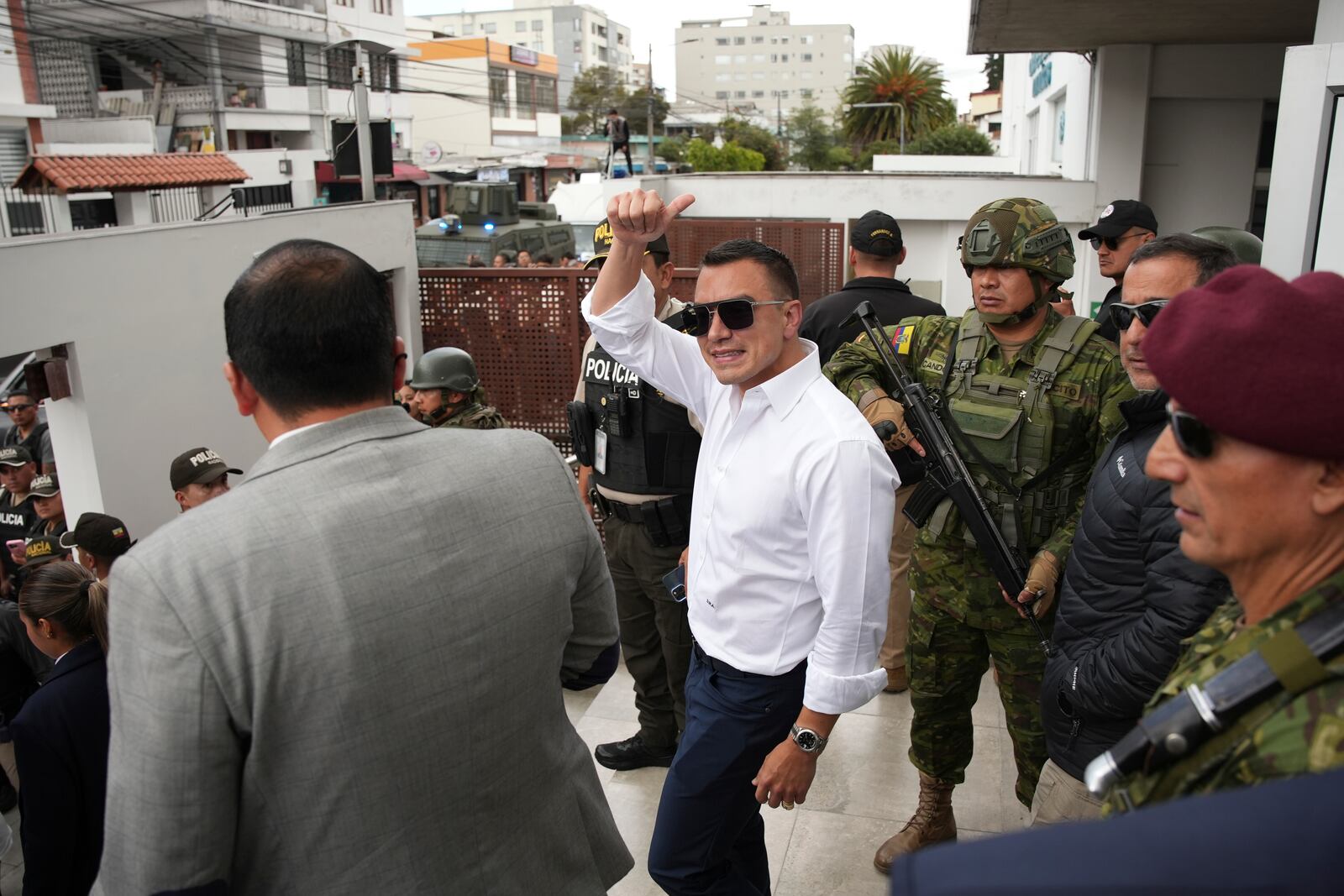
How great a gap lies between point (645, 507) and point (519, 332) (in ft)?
15.1

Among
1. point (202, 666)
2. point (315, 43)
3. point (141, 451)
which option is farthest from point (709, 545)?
point (315, 43)

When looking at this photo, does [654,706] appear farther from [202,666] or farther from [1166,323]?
[1166,323]

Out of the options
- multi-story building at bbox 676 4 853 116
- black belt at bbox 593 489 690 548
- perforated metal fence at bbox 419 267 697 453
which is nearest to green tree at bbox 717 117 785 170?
perforated metal fence at bbox 419 267 697 453

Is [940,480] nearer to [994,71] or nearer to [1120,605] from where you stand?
[1120,605]

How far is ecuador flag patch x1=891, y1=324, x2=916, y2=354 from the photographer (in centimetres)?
336

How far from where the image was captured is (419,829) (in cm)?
154

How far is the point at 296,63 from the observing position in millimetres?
36719

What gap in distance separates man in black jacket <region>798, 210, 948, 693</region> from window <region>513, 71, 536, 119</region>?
63.5 meters

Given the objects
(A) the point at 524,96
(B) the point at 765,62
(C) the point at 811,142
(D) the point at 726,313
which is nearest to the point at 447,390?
(D) the point at 726,313

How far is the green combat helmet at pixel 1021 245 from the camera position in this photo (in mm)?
3002

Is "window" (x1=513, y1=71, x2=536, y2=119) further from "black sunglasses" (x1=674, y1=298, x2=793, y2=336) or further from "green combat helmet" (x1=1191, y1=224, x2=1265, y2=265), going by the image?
"black sunglasses" (x1=674, y1=298, x2=793, y2=336)

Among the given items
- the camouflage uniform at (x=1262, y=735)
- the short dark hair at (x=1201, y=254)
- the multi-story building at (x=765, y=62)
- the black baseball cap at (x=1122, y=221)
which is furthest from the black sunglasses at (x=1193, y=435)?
the multi-story building at (x=765, y=62)

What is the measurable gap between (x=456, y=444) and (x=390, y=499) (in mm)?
179

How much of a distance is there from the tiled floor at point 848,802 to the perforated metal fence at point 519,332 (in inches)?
153
